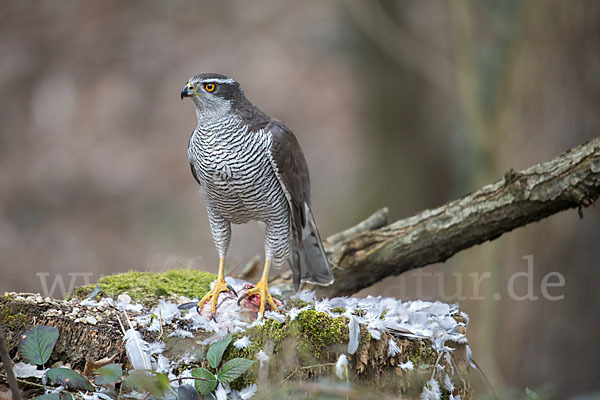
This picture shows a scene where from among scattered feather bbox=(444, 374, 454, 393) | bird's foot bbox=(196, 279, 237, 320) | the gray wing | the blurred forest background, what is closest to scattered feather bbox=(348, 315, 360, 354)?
scattered feather bbox=(444, 374, 454, 393)

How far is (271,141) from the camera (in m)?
3.20

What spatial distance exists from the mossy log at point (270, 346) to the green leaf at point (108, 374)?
23 cm

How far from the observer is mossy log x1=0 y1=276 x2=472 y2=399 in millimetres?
2395

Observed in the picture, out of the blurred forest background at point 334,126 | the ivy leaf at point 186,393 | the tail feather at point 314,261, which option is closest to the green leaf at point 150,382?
the ivy leaf at point 186,393

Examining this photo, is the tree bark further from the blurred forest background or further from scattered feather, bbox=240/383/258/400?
scattered feather, bbox=240/383/258/400

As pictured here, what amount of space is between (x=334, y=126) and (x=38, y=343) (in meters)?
10.3

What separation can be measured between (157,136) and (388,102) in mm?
5067

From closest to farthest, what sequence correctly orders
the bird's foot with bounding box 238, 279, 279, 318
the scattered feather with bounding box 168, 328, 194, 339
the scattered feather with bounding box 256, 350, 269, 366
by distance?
the scattered feather with bounding box 256, 350, 269, 366
the scattered feather with bounding box 168, 328, 194, 339
the bird's foot with bounding box 238, 279, 279, 318

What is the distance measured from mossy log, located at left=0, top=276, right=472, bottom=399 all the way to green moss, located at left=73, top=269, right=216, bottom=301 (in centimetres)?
59

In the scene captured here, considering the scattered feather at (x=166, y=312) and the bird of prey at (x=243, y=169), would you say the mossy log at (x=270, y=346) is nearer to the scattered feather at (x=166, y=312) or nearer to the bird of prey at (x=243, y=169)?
the scattered feather at (x=166, y=312)

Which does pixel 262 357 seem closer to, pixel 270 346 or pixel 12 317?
pixel 270 346

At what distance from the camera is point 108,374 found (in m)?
1.97

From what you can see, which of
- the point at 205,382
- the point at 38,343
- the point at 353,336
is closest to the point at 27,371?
the point at 38,343

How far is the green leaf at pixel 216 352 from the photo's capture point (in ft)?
7.61
